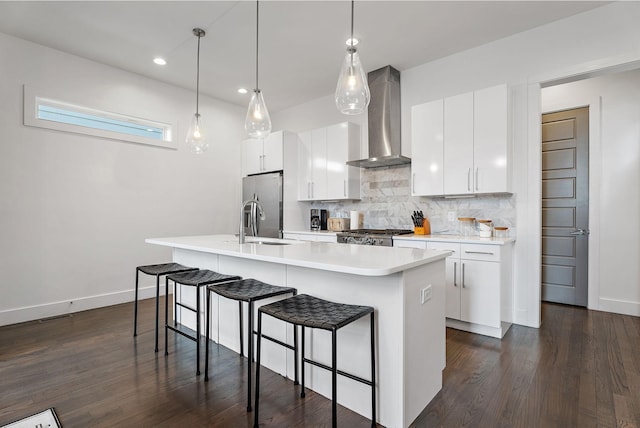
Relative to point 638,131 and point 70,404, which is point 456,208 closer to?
point 638,131

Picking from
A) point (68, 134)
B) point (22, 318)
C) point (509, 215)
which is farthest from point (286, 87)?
point (22, 318)

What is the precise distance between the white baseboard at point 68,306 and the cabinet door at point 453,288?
3.71 metres

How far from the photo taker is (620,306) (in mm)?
3541

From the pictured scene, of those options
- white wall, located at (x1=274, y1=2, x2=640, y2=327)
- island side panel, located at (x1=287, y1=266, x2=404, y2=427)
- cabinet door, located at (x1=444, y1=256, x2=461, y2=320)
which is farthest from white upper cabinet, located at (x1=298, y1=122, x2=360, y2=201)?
island side panel, located at (x1=287, y1=266, x2=404, y2=427)

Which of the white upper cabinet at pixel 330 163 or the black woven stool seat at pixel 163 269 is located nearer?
the black woven stool seat at pixel 163 269

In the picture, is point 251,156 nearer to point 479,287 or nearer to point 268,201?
point 268,201

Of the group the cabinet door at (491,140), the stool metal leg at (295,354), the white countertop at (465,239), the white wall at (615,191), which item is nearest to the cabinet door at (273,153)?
the white countertop at (465,239)

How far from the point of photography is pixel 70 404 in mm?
1948

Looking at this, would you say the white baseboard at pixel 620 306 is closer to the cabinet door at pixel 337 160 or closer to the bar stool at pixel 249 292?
the cabinet door at pixel 337 160

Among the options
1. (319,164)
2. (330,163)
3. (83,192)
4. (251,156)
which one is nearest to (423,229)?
(330,163)

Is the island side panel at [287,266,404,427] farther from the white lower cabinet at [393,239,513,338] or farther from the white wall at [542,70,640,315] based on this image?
the white wall at [542,70,640,315]

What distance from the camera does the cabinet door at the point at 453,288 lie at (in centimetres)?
308

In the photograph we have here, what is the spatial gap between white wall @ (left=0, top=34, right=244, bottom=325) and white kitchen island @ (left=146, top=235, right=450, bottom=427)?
2634 millimetres

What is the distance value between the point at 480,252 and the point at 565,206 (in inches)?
73.2
